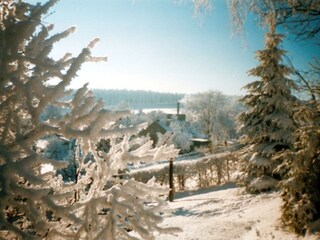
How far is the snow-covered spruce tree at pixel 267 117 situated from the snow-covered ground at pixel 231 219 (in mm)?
1261

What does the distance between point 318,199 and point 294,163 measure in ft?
3.43

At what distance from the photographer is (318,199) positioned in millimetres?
7434

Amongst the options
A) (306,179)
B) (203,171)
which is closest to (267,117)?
(306,179)

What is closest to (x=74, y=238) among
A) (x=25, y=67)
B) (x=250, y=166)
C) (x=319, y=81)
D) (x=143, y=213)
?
(x=143, y=213)

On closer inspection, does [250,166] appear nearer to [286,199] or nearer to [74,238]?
[286,199]

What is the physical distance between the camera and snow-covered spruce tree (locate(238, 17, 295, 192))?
1439cm

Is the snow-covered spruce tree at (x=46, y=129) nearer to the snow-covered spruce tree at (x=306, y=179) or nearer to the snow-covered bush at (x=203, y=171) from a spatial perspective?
the snow-covered spruce tree at (x=306, y=179)

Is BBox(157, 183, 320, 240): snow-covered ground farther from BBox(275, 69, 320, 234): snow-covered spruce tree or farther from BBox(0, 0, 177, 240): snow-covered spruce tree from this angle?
BBox(0, 0, 177, 240): snow-covered spruce tree

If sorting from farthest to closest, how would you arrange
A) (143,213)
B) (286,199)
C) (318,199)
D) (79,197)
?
(286,199) < (318,199) < (79,197) < (143,213)

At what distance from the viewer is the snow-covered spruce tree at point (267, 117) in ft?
47.2

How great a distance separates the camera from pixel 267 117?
1491 centimetres

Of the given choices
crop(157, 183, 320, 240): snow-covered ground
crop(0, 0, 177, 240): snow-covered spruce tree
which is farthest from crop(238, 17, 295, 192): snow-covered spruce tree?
crop(0, 0, 177, 240): snow-covered spruce tree

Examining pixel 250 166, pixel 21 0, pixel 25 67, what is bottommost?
pixel 250 166

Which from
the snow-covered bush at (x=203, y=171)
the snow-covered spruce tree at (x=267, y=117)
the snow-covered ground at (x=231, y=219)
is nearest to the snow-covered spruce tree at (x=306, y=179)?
the snow-covered ground at (x=231, y=219)
